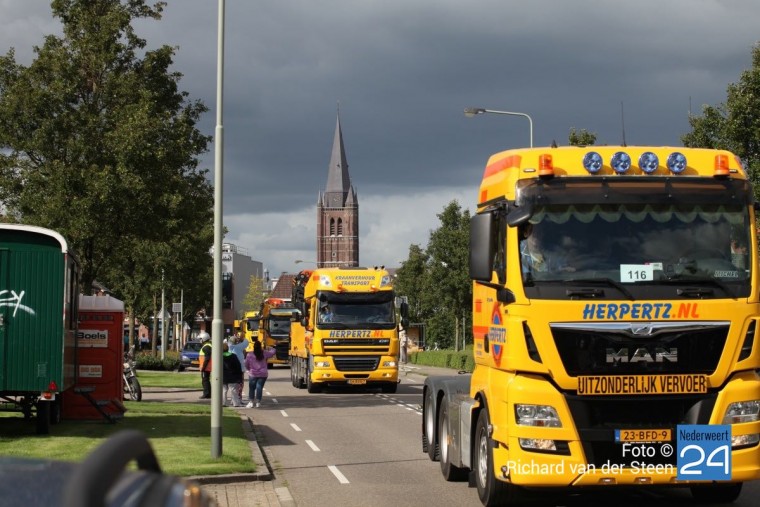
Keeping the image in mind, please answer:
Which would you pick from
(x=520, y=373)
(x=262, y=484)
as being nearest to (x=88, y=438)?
(x=262, y=484)

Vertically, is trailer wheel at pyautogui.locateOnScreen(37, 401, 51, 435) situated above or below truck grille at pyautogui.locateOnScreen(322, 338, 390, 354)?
below

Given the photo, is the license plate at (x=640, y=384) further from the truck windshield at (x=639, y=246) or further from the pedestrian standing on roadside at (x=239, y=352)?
the pedestrian standing on roadside at (x=239, y=352)

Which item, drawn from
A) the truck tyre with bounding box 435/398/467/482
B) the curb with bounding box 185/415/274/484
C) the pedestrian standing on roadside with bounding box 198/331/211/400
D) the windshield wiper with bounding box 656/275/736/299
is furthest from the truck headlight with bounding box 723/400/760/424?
the pedestrian standing on roadside with bounding box 198/331/211/400

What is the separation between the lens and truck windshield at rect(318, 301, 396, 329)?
30016 millimetres

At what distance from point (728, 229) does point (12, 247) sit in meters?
11.2

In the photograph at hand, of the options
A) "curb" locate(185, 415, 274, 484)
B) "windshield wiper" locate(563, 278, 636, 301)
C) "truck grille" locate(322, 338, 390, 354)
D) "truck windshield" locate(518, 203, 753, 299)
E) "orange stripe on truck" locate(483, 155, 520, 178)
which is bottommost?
"curb" locate(185, 415, 274, 484)

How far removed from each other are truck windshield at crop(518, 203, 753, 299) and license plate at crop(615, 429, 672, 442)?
46.5 inches

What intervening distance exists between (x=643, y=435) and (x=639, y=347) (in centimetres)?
77

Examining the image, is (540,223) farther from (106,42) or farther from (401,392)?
(401,392)

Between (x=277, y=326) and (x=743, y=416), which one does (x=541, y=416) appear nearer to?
(x=743, y=416)

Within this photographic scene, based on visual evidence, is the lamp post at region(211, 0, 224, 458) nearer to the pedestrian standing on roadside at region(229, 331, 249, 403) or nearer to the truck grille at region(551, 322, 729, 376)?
the truck grille at region(551, 322, 729, 376)

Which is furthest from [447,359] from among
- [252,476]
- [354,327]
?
[252,476]

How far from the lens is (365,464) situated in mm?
14789

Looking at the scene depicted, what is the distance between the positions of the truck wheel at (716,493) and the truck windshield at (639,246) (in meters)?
2.23
